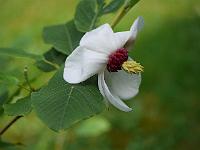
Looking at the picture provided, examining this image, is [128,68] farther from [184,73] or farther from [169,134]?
[184,73]

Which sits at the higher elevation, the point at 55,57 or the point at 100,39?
the point at 100,39

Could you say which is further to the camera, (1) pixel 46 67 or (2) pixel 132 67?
(1) pixel 46 67

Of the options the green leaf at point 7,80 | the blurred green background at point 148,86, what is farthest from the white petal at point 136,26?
the blurred green background at point 148,86

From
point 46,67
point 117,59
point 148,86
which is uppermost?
point 117,59

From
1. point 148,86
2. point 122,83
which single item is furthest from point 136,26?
point 148,86

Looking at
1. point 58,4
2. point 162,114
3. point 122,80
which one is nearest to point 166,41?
point 162,114

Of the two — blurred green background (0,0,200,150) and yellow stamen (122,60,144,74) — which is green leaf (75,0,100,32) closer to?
yellow stamen (122,60,144,74)

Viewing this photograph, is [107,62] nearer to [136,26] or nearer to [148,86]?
[136,26]
